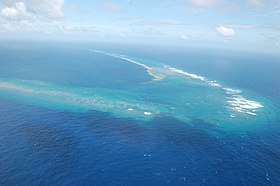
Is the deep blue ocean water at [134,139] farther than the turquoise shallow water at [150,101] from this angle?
No

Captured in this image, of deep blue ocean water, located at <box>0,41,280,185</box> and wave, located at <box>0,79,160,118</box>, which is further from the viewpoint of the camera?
wave, located at <box>0,79,160,118</box>

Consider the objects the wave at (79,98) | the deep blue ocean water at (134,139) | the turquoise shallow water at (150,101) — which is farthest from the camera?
the wave at (79,98)

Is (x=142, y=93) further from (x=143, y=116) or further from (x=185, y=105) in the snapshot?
(x=143, y=116)

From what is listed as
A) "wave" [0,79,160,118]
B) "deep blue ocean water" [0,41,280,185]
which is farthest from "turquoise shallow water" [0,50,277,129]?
"deep blue ocean water" [0,41,280,185]

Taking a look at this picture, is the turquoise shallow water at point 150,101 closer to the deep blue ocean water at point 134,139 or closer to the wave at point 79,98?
the wave at point 79,98

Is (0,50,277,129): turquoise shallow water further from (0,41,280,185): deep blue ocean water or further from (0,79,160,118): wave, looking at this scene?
(0,41,280,185): deep blue ocean water

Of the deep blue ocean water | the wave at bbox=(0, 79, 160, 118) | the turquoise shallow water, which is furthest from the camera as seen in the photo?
the wave at bbox=(0, 79, 160, 118)

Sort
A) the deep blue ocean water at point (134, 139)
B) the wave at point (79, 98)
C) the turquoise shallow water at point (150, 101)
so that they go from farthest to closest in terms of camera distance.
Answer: the wave at point (79, 98), the turquoise shallow water at point (150, 101), the deep blue ocean water at point (134, 139)

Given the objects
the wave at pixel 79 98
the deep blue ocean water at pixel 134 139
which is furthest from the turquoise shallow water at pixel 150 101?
the deep blue ocean water at pixel 134 139

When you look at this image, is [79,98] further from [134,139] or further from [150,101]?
[134,139]

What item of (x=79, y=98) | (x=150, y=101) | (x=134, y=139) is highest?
(x=150, y=101)

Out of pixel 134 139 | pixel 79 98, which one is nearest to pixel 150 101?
pixel 79 98
